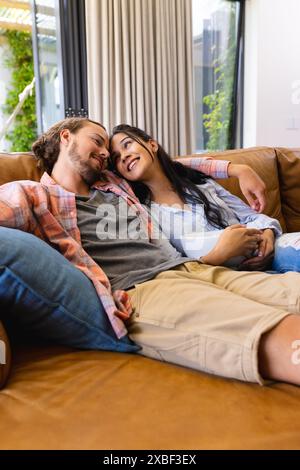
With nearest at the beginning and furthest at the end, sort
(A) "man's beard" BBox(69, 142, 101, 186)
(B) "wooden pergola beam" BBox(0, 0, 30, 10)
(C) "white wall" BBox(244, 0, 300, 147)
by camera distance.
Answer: (A) "man's beard" BBox(69, 142, 101, 186) < (B) "wooden pergola beam" BBox(0, 0, 30, 10) < (C) "white wall" BBox(244, 0, 300, 147)

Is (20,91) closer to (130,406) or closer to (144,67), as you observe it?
(144,67)

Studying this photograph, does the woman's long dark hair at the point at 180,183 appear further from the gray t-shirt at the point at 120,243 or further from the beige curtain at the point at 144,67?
the beige curtain at the point at 144,67

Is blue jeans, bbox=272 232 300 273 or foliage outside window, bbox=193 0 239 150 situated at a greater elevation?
foliage outside window, bbox=193 0 239 150

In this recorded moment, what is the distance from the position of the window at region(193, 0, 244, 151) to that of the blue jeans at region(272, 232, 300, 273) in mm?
2305

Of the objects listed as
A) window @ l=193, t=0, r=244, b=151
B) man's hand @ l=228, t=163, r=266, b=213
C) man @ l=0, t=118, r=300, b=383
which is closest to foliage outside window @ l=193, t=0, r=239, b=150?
window @ l=193, t=0, r=244, b=151

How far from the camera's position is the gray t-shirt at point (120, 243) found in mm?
1132

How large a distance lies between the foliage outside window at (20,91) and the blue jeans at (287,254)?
2835mm

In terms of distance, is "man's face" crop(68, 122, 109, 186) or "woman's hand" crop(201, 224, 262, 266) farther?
"man's face" crop(68, 122, 109, 186)

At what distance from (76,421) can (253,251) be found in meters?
0.82

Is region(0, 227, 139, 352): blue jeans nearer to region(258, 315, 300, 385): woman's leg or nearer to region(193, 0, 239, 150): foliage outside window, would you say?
Result: region(258, 315, 300, 385): woman's leg

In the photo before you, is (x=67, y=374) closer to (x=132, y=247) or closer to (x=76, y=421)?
(x=76, y=421)

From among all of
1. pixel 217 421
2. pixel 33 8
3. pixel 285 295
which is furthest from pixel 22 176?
pixel 33 8

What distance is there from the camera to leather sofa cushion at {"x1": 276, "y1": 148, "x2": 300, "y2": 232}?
6.43 ft
